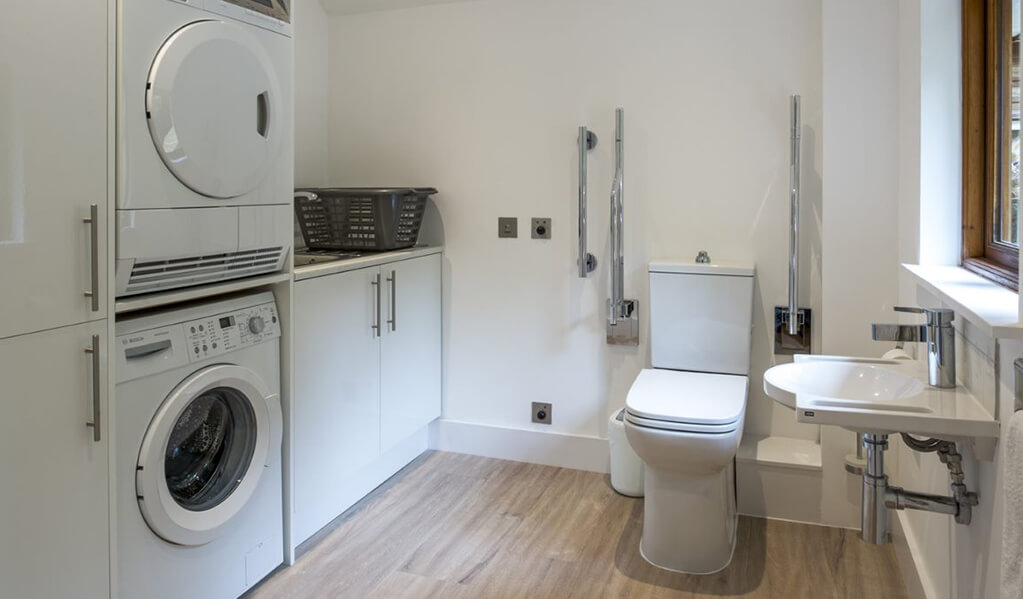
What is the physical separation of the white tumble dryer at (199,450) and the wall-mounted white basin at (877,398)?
55.8 inches

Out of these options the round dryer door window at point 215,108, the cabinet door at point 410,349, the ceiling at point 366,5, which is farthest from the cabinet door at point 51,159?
the ceiling at point 366,5

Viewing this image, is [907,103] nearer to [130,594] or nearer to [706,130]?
[706,130]

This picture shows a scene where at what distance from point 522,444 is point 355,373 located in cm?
98

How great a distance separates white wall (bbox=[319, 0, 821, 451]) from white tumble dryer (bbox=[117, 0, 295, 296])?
1.25 m

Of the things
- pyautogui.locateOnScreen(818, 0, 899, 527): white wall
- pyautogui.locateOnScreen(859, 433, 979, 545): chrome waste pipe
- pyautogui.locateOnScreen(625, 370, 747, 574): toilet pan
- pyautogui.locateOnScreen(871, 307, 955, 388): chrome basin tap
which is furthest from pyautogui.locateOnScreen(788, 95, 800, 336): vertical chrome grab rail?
pyautogui.locateOnScreen(859, 433, 979, 545): chrome waste pipe

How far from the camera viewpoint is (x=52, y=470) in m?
1.64

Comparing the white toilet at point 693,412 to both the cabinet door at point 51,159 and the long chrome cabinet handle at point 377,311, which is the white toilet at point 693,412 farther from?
the cabinet door at point 51,159

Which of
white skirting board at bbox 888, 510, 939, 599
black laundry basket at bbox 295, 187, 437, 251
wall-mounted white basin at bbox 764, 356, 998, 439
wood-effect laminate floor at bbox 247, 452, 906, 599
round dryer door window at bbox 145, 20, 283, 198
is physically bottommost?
wood-effect laminate floor at bbox 247, 452, 906, 599

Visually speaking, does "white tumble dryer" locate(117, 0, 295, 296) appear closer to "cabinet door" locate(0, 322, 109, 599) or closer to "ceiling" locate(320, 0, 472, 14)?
"cabinet door" locate(0, 322, 109, 599)

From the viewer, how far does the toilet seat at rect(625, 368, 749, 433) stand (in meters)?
2.40

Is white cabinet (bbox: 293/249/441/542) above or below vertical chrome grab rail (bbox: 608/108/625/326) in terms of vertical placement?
below

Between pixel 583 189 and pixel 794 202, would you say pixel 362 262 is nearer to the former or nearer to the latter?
pixel 583 189

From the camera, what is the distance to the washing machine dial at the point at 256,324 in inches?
88.8

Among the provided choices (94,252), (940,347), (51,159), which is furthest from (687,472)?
(51,159)
